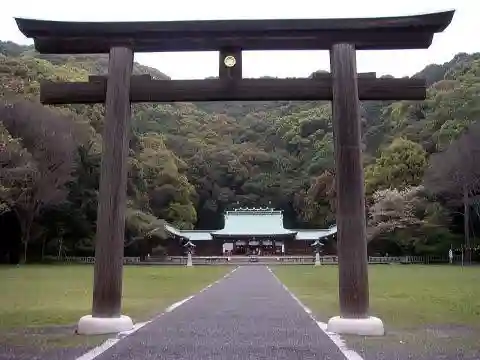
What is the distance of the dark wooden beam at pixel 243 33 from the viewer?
27.7ft

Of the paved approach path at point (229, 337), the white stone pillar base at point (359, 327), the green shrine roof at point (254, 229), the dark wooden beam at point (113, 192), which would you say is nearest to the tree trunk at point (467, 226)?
the green shrine roof at point (254, 229)

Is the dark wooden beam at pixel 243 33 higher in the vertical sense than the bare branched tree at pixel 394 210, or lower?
lower

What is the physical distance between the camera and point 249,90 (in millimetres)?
8688

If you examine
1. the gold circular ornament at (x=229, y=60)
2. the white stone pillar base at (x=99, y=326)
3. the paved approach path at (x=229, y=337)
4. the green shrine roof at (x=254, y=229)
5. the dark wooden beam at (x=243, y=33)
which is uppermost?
the green shrine roof at (x=254, y=229)

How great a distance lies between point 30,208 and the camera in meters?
40.1

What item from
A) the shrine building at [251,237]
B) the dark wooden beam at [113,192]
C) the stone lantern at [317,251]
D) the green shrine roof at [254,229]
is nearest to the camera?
the dark wooden beam at [113,192]

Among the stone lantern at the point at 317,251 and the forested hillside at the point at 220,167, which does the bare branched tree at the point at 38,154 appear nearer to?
the forested hillside at the point at 220,167

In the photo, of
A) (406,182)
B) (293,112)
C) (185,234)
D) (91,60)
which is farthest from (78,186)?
(293,112)

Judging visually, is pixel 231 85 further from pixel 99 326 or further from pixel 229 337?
pixel 99 326

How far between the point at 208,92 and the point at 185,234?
176ft

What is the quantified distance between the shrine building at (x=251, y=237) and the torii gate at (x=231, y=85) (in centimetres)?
5161

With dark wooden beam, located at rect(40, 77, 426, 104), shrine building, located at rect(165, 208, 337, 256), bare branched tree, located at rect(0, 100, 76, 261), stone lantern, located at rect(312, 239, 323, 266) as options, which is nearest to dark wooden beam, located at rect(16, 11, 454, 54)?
dark wooden beam, located at rect(40, 77, 426, 104)

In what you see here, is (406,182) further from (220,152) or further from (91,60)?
(91,60)

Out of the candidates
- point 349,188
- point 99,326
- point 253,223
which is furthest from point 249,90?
point 253,223
